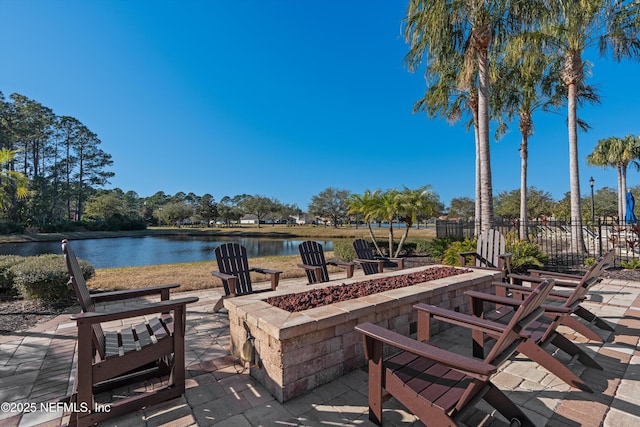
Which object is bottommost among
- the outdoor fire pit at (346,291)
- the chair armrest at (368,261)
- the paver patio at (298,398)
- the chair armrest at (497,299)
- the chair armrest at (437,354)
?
the paver patio at (298,398)

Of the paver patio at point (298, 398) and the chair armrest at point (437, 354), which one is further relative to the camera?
the paver patio at point (298, 398)

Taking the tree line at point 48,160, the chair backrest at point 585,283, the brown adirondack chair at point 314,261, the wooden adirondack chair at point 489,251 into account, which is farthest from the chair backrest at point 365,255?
the tree line at point 48,160

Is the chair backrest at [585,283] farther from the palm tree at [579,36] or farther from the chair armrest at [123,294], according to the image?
the palm tree at [579,36]

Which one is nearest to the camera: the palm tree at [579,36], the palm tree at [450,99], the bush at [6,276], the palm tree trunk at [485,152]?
the bush at [6,276]

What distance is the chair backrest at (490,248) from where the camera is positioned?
4375 mm

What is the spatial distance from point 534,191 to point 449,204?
18.2 metres

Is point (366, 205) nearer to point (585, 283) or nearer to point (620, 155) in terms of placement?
point (585, 283)

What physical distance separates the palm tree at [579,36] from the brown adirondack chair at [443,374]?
7430mm

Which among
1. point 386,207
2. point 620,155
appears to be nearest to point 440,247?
Answer: point 386,207

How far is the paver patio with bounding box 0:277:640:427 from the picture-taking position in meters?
1.56

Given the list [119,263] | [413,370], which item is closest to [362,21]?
[413,370]

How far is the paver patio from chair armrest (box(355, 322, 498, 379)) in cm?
56

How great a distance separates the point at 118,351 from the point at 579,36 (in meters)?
11.0

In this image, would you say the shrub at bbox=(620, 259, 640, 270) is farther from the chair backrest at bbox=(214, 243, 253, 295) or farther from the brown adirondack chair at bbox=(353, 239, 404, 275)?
the chair backrest at bbox=(214, 243, 253, 295)
